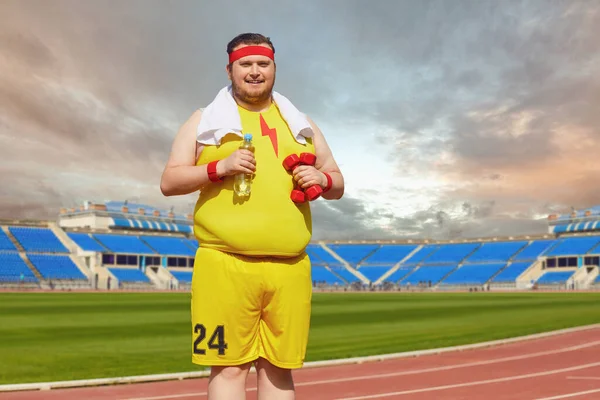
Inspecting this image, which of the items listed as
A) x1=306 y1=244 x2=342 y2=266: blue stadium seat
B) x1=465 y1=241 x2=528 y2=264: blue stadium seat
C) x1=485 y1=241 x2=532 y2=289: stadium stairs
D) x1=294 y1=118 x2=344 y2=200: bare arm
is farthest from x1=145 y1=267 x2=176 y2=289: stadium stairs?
x1=294 y1=118 x2=344 y2=200: bare arm

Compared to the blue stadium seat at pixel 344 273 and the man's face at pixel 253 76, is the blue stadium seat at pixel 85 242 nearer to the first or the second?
the blue stadium seat at pixel 344 273

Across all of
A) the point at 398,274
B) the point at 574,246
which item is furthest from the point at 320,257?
the point at 574,246

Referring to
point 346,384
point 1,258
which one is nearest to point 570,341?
point 346,384

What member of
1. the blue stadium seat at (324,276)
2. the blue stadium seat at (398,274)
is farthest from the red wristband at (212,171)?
the blue stadium seat at (398,274)

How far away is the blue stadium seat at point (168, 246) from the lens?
250 feet

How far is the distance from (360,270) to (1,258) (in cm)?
4206

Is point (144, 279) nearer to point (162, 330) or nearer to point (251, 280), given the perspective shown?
point (162, 330)

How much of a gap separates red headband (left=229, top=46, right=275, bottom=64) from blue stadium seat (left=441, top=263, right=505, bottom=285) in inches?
2714

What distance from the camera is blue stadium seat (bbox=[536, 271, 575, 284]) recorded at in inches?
2603

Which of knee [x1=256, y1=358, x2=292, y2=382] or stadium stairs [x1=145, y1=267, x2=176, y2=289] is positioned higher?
stadium stairs [x1=145, y1=267, x2=176, y2=289]

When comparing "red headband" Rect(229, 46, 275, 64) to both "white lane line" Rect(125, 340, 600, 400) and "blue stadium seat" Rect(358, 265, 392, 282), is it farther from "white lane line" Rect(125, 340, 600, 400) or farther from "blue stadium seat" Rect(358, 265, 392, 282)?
"blue stadium seat" Rect(358, 265, 392, 282)

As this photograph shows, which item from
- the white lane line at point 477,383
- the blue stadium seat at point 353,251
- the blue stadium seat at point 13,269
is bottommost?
the white lane line at point 477,383

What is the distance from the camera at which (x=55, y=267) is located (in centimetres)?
6091

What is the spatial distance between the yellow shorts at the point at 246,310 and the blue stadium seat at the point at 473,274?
68.8 meters
